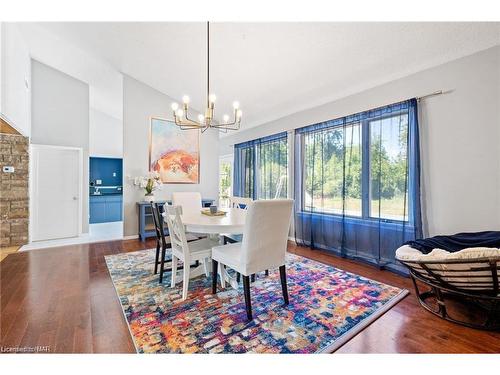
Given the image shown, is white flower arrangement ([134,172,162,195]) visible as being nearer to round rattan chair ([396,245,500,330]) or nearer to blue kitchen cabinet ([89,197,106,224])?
blue kitchen cabinet ([89,197,106,224])

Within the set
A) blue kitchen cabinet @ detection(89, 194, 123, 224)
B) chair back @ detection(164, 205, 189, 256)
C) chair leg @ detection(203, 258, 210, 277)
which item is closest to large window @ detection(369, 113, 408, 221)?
chair leg @ detection(203, 258, 210, 277)

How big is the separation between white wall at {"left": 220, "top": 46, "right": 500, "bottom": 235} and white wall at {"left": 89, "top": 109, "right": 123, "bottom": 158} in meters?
7.28

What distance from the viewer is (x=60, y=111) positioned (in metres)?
4.82

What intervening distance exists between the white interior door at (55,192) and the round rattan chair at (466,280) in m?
5.65

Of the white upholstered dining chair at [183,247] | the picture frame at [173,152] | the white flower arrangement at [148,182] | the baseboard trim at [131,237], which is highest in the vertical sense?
the picture frame at [173,152]

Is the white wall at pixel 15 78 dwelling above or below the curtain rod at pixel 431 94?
above

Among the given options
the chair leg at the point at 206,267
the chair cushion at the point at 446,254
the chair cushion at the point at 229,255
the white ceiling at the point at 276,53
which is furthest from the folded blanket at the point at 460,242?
the chair leg at the point at 206,267

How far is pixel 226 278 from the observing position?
2.62 meters

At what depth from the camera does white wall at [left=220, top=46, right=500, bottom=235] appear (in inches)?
95.7

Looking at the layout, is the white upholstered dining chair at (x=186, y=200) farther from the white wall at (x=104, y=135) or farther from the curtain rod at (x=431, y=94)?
the white wall at (x=104, y=135)

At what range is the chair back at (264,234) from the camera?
194 cm

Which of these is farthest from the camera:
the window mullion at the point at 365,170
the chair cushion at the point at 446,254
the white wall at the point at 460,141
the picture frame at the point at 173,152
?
the picture frame at the point at 173,152

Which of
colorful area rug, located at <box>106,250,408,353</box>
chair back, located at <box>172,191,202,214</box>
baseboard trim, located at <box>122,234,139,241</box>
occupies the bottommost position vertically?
colorful area rug, located at <box>106,250,408,353</box>
